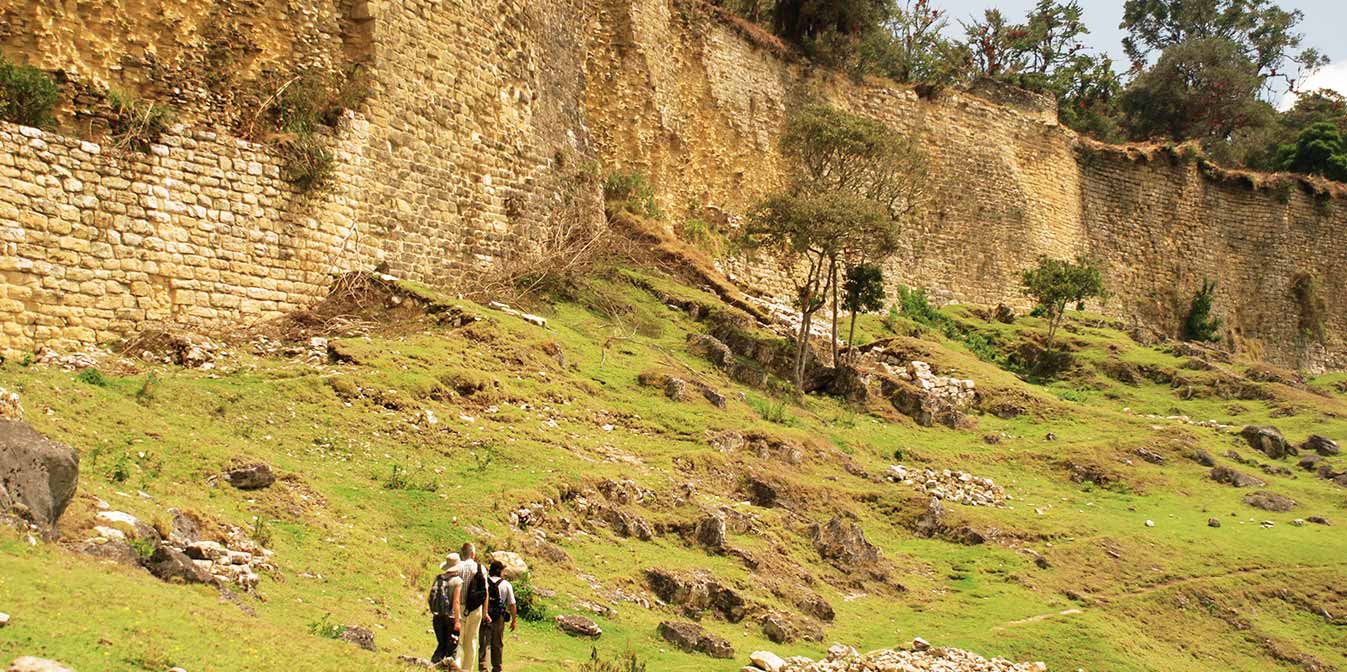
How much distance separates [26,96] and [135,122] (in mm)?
1162

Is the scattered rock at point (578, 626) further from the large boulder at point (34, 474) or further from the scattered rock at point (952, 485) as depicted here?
the scattered rock at point (952, 485)

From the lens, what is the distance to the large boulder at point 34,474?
8.13 metres

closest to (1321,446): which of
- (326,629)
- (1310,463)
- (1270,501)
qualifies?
(1310,463)

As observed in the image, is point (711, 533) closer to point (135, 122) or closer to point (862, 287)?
point (135, 122)

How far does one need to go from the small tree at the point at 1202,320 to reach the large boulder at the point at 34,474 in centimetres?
3880

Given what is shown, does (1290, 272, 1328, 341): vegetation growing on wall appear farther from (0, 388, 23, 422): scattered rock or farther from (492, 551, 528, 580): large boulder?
(0, 388, 23, 422): scattered rock

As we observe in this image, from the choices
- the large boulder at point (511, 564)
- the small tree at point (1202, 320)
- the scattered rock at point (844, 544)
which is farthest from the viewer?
the small tree at point (1202, 320)

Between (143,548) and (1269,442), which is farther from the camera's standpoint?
(1269,442)

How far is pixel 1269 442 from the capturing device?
2361cm

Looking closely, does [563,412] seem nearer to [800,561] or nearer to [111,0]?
[800,561]

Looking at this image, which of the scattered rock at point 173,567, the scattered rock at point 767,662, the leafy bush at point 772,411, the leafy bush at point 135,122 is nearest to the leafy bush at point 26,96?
the leafy bush at point 135,122

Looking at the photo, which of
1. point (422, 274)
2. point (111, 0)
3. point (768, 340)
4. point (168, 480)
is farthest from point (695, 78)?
point (168, 480)

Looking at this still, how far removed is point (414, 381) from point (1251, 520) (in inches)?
493

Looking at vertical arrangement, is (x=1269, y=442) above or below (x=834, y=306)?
below
